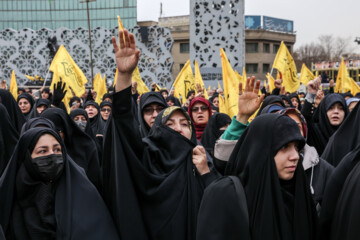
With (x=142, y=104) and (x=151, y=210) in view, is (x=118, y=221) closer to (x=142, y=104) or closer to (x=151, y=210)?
(x=151, y=210)

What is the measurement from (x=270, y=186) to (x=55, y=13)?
2472 inches

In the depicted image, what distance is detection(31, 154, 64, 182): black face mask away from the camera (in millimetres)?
2744

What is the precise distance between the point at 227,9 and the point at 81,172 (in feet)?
39.3

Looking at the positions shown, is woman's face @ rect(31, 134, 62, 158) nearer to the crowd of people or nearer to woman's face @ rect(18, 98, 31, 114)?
the crowd of people

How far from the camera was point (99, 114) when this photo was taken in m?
6.71

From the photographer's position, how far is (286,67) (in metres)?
9.52

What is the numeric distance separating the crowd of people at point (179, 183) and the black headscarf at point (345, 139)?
0.02m

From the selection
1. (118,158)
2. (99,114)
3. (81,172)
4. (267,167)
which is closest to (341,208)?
(267,167)

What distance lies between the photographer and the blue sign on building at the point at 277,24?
62047mm

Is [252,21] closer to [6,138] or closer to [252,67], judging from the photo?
[252,67]

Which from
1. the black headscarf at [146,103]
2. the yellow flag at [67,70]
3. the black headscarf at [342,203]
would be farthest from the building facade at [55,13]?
the black headscarf at [342,203]

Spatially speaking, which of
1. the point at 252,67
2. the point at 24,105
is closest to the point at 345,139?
the point at 24,105

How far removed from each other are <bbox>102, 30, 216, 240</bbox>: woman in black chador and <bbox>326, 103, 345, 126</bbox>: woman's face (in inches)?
86.3

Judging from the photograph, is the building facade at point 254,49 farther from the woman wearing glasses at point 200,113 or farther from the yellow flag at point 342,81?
the woman wearing glasses at point 200,113
